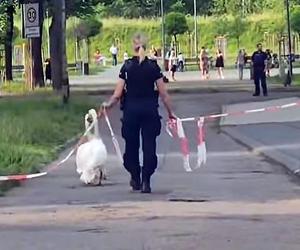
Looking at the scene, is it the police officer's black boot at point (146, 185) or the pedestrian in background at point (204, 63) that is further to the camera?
the pedestrian in background at point (204, 63)

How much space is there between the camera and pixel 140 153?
15.4 meters

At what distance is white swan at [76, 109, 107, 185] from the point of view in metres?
15.0

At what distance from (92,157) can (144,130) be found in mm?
1139

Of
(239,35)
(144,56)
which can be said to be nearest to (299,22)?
(239,35)

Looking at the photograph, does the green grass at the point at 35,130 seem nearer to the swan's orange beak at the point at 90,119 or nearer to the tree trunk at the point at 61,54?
the tree trunk at the point at 61,54

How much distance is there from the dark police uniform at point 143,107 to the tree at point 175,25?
7310 centimetres

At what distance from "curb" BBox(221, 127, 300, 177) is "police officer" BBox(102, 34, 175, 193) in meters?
2.84

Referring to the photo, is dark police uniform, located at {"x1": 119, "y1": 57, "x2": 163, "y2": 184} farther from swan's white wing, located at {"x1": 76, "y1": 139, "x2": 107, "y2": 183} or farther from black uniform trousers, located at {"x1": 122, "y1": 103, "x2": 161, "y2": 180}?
swan's white wing, located at {"x1": 76, "y1": 139, "x2": 107, "y2": 183}

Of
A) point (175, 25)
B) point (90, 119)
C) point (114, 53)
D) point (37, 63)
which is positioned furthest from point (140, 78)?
point (175, 25)

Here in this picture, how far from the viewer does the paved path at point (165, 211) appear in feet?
34.0

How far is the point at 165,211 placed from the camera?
12484 mm

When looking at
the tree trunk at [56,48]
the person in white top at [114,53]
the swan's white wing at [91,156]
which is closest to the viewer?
the swan's white wing at [91,156]

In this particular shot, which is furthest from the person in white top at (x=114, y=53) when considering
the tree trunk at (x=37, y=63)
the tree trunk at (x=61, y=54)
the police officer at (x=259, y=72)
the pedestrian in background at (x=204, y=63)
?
the tree trunk at (x=61, y=54)

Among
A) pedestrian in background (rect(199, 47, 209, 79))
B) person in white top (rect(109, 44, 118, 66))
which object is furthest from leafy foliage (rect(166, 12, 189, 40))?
pedestrian in background (rect(199, 47, 209, 79))
